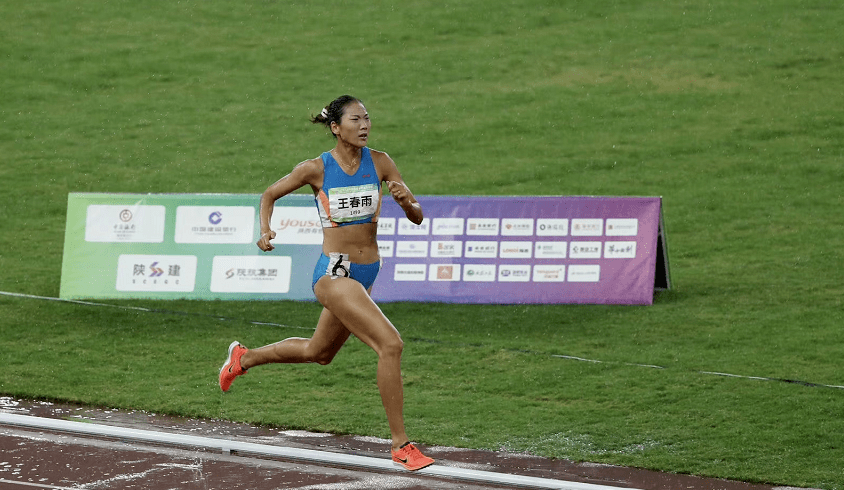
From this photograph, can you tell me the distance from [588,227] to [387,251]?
208 cm

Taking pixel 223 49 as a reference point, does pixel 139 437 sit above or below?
below

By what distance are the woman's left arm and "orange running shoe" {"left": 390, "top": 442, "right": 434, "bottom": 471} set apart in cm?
126

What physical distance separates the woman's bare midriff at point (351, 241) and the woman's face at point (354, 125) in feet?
1.57

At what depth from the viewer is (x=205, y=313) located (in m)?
12.0

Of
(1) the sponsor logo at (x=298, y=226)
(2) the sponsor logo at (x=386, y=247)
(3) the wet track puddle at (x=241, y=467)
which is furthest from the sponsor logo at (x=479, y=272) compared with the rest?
(3) the wet track puddle at (x=241, y=467)

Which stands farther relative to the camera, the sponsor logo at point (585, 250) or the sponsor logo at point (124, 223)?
the sponsor logo at point (124, 223)

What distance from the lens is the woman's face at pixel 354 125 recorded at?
258 inches

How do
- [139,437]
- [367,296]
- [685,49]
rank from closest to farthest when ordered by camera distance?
[367,296], [139,437], [685,49]

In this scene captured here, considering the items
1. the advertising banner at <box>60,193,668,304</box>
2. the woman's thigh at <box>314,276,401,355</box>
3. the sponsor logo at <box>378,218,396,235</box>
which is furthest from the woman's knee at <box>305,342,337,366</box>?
the sponsor logo at <box>378,218,396,235</box>

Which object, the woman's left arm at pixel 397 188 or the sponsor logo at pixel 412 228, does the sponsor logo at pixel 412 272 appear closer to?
the sponsor logo at pixel 412 228

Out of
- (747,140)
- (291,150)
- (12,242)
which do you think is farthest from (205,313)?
(747,140)

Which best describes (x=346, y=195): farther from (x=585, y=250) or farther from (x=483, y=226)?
(x=585, y=250)

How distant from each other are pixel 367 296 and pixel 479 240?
5563 mm

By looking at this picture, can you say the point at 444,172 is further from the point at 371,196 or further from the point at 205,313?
the point at 371,196
